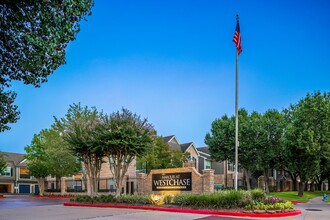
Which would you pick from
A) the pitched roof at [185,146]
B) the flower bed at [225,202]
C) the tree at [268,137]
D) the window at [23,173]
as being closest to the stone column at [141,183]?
the flower bed at [225,202]

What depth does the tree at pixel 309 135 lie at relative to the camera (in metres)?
34.9

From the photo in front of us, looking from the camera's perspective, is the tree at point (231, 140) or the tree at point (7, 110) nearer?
the tree at point (7, 110)

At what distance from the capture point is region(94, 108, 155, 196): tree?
25.8m

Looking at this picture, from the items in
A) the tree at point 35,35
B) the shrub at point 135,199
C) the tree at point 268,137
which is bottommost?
the shrub at point 135,199

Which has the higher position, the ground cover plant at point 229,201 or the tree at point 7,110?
the tree at point 7,110

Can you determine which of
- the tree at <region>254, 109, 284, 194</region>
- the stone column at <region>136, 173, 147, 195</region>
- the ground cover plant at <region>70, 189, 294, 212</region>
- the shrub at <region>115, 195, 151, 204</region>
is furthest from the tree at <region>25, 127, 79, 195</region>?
the ground cover plant at <region>70, 189, 294, 212</region>

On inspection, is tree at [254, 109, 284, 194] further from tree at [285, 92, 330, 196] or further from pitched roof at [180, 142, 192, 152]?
pitched roof at [180, 142, 192, 152]

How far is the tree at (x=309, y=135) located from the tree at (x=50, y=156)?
87.8 feet

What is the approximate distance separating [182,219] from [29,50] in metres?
10.0

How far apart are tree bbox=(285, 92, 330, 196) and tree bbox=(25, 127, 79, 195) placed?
87.8 feet

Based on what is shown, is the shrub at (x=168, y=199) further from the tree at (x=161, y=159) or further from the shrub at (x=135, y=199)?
the tree at (x=161, y=159)

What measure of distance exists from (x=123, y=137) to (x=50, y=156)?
24.3 meters

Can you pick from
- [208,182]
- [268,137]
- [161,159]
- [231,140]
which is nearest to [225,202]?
[208,182]

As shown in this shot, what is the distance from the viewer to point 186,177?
96.2 ft
